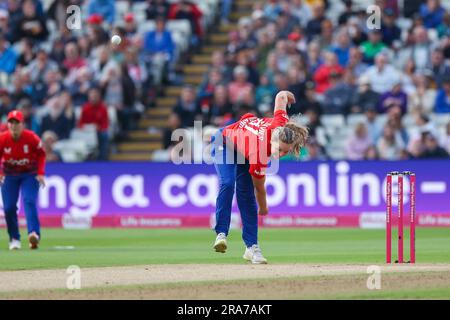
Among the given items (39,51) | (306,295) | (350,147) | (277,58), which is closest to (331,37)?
(277,58)

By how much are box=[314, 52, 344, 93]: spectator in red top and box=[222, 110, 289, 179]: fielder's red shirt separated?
37.5 feet

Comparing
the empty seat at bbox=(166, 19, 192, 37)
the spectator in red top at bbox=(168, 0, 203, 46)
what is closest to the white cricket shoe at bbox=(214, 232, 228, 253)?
the empty seat at bbox=(166, 19, 192, 37)

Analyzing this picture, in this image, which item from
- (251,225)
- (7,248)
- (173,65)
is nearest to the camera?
(251,225)

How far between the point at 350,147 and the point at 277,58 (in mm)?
3207

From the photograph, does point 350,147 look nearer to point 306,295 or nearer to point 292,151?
point 292,151

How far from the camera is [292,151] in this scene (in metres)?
12.9

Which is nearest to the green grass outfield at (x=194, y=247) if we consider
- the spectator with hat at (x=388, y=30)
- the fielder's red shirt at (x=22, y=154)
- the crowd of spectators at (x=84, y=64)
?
the fielder's red shirt at (x=22, y=154)

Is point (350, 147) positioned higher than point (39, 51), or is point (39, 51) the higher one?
point (39, 51)

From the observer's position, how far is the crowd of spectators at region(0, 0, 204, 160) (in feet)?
85.1

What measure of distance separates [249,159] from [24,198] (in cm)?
568

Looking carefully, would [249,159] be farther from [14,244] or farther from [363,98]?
[363,98]

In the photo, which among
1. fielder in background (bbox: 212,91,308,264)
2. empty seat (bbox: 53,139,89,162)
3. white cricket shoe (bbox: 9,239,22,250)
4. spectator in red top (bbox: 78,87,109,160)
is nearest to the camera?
fielder in background (bbox: 212,91,308,264)

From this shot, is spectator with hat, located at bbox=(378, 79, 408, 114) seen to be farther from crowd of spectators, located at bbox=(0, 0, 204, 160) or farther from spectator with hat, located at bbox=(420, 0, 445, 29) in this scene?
crowd of spectators, located at bbox=(0, 0, 204, 160)

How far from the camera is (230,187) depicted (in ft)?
44.6
